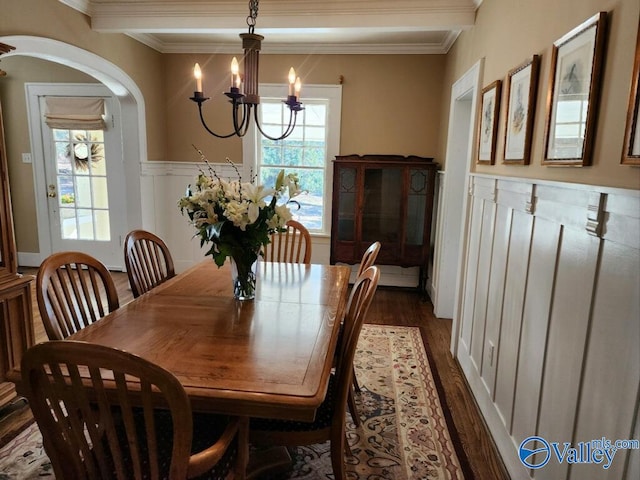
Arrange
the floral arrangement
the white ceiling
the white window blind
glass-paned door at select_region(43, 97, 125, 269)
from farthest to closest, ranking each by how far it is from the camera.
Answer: glass-paned door at select_region(43, 97, 125, 269) → the white window blind → the white ceiling → the floral arrangement

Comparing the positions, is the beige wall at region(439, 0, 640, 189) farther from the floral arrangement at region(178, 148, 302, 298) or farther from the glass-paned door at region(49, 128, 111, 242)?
the glass-paned door at region(49, 128, 111, 242)

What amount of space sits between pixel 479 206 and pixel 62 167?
4.59m

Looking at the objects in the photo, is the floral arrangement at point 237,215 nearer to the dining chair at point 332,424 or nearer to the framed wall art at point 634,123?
the dining chair at point 332,424

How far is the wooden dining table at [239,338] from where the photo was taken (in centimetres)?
111

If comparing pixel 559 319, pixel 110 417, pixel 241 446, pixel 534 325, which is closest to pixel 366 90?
pixel 534 325

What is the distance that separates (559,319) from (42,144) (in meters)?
5.35

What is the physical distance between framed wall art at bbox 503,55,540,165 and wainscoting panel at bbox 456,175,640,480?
0.45 ft

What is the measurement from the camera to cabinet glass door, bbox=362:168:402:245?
4.00m

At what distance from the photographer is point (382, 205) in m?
4.06

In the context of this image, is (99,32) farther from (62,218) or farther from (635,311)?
(635,311)

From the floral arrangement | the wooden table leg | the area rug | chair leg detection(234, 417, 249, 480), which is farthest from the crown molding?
chair leg detection(234, 417, 249, 480)

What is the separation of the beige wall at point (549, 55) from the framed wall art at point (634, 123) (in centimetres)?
3

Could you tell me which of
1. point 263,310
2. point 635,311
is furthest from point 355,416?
point 635,311

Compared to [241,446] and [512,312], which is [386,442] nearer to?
[512,312]
